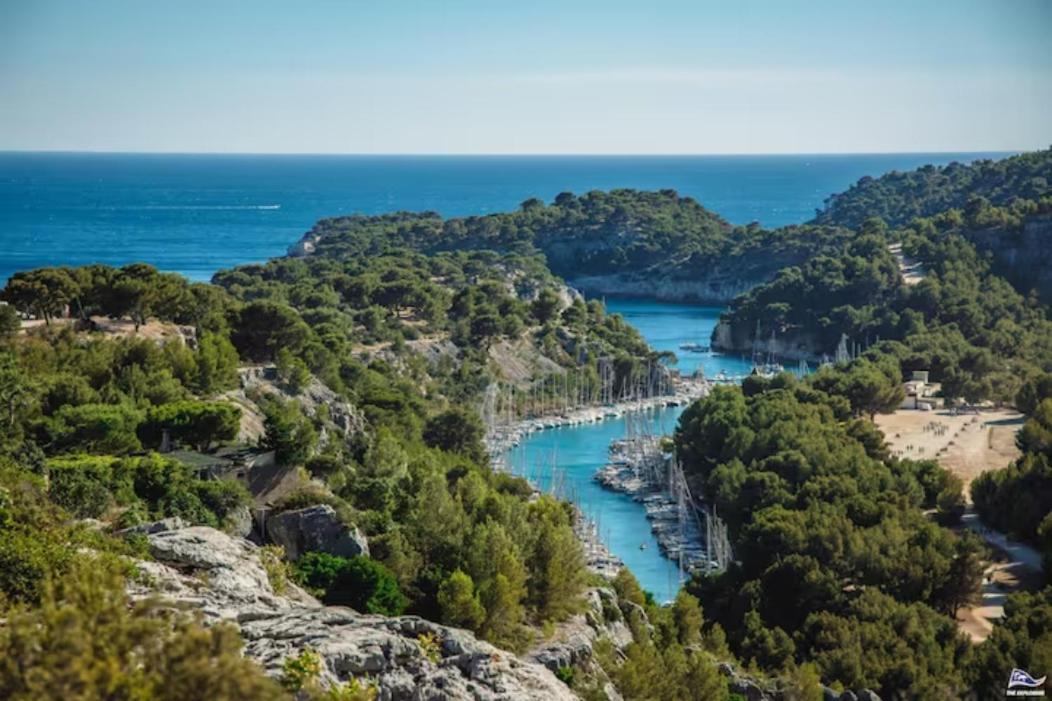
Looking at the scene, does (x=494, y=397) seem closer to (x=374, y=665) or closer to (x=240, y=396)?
(x=240, y=396)

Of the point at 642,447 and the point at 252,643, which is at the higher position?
the point at 252,643

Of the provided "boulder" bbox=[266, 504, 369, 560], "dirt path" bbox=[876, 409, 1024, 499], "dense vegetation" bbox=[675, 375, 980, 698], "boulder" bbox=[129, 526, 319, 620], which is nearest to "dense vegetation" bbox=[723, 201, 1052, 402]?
"dirt path" bbox=[876, 409, 1024, 499]

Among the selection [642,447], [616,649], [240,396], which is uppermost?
[240,396]

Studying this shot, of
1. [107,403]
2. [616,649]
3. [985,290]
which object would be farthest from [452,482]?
[985,290]

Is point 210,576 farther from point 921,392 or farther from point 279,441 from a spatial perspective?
point 921,392

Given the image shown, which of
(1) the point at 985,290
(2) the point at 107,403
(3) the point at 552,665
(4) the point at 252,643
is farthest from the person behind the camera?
(1) the point at 985,290

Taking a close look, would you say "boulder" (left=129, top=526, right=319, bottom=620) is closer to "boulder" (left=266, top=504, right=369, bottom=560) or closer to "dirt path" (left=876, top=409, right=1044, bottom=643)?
"boulder" (left=266, top=504, right=369, bottom=560)

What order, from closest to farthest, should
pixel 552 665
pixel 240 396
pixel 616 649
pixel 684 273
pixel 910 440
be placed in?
pixel 552 665 < pixel 616 649 < pixel 240 396 < pixel 910 440 < pixel 684 273
